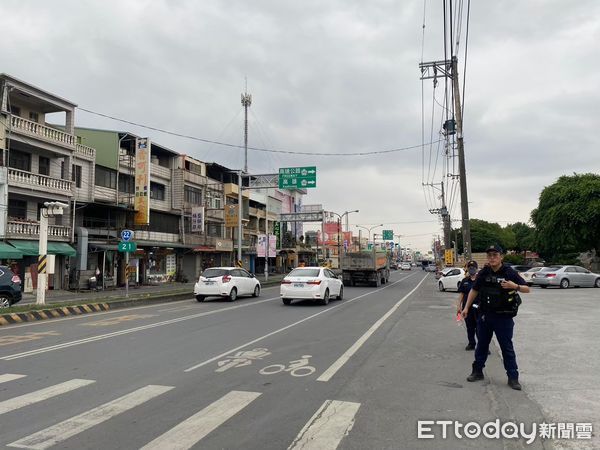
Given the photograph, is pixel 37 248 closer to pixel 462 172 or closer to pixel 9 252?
pixel 9 252

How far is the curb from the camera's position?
13984 millimetres

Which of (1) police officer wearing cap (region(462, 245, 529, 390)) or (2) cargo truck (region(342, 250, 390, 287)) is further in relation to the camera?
(2) cargo truck (region(342, 250, 390, 287))

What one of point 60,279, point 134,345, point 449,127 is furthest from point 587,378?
point 60,279

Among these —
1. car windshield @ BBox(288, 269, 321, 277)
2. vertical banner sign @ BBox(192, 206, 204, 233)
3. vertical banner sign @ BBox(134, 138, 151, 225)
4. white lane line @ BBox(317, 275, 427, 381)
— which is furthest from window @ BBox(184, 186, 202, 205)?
white lane line @ BBox(317, 275, 427, 381)

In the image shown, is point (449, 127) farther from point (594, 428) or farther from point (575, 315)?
point (594, 428)

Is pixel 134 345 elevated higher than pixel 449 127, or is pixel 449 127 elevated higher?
pixel 449 127

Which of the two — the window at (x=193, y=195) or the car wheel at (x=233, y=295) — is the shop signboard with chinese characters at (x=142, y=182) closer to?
the window at (x=193, y=195)

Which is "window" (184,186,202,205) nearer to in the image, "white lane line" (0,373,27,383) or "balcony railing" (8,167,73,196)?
"balcony railing" (8,167,73,196)

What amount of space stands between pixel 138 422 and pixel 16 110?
28.1 metres

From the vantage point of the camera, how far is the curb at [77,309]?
551 inches

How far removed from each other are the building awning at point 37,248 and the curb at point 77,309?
817 cm

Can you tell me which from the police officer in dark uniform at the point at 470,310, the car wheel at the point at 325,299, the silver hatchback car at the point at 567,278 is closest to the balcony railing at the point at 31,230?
the car wheel at the point at 325,299

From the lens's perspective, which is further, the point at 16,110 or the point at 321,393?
the point at 16,110

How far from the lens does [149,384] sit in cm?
645
